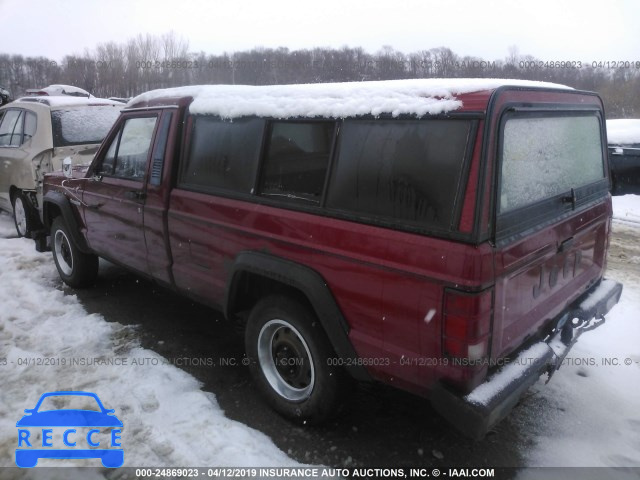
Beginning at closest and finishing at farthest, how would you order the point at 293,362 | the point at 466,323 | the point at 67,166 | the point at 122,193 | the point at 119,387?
1. the point at 466,323
2. the point at 293,362
3. the point at 119,387
4. the point at 122,193
5. the point at 67,166

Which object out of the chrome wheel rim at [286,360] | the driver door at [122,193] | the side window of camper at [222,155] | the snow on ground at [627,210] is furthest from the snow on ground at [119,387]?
the snow on ground at [627,210]

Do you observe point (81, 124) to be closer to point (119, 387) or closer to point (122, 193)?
point (122, 193)

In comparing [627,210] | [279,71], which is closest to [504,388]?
[627,210]

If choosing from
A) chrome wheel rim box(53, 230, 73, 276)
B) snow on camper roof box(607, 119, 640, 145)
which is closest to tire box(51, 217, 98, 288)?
chrome wheel rim box(53, 230, 73, 276)

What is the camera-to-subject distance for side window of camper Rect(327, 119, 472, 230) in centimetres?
210

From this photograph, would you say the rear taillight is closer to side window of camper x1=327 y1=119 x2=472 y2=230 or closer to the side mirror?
side window of camper x1=327 y1=119 x2=472 y2=230

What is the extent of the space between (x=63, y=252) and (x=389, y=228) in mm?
4301

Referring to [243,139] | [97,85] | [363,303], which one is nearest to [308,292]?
[363,303]

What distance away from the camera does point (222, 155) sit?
3.20 m

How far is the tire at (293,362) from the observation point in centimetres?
273

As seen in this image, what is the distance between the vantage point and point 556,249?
8.51ft

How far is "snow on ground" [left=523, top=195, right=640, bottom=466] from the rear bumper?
0.50 m

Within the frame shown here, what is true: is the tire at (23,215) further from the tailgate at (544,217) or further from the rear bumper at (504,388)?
the tailgate at (544,217)

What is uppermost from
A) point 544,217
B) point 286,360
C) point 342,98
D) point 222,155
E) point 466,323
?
point 342,98
